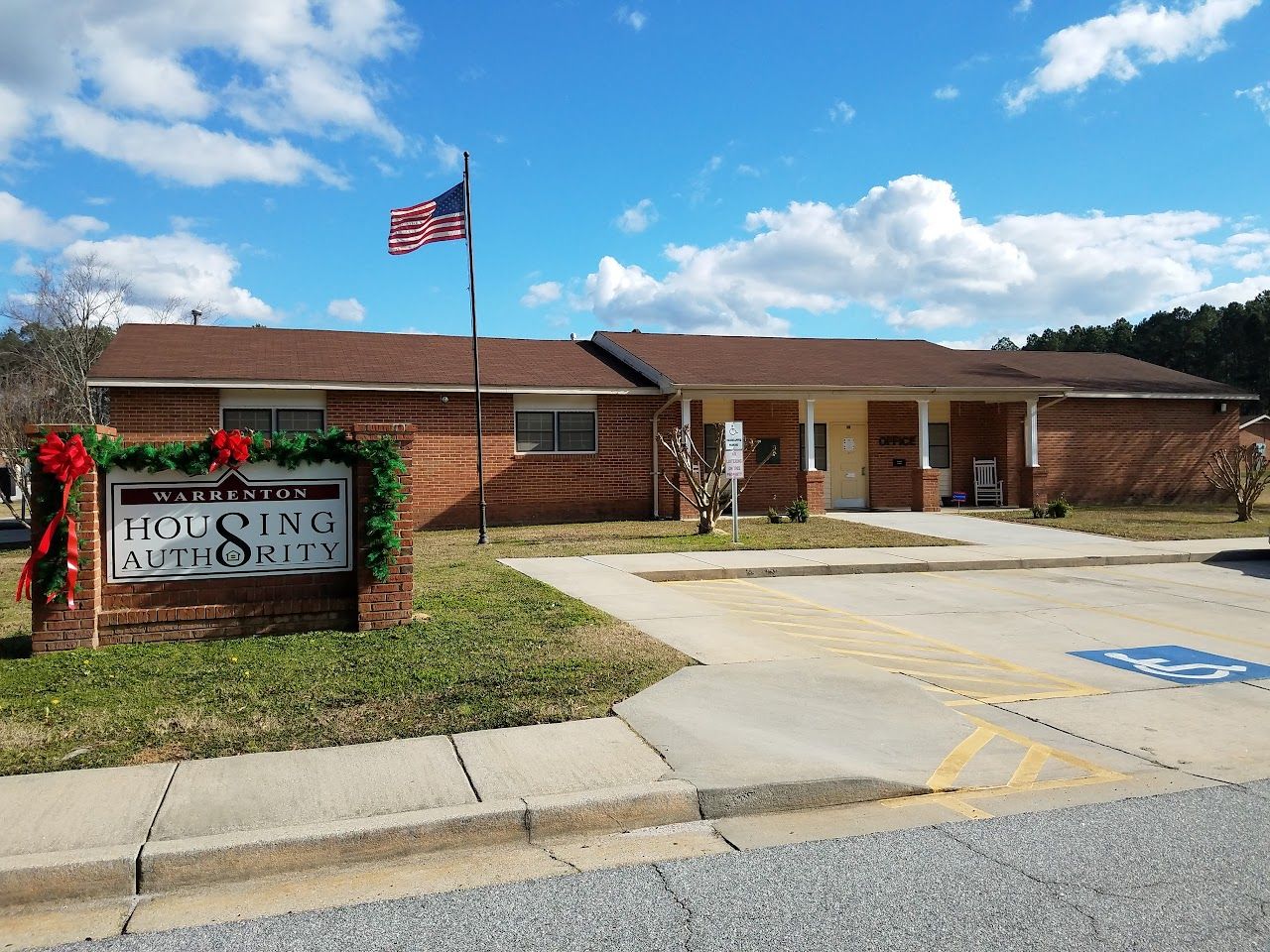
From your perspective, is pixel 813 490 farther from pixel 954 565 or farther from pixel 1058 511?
pixel 954 565

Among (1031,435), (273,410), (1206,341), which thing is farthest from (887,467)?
(1206,341)

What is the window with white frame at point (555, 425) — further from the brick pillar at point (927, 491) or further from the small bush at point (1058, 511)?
the small bush at point (1058, 511)

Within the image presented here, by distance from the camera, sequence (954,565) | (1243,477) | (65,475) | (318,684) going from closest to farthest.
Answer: (318,684), (65,475), (954,565), (1243,477)

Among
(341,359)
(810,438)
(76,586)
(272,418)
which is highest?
(341,359)

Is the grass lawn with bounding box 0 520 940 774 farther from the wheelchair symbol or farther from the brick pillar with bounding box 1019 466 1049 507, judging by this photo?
the brick pillar with bounding box 1019 466 1049 507

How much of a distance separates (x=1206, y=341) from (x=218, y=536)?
72556 millimetres

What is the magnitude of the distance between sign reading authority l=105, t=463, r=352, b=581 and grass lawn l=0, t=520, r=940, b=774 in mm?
644

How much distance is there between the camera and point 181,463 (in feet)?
25.2

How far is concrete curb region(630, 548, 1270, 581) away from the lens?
13.0 metres

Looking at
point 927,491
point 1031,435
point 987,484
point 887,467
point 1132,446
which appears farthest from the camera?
point 1132,446

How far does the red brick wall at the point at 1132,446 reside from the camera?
81.7 feet

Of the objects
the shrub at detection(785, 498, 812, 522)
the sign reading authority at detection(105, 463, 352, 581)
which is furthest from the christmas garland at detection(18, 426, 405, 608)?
the shrub at detection(785, 498, 812, 522)

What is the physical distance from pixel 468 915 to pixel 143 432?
1671 cm

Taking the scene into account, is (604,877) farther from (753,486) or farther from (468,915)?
(753,486)
